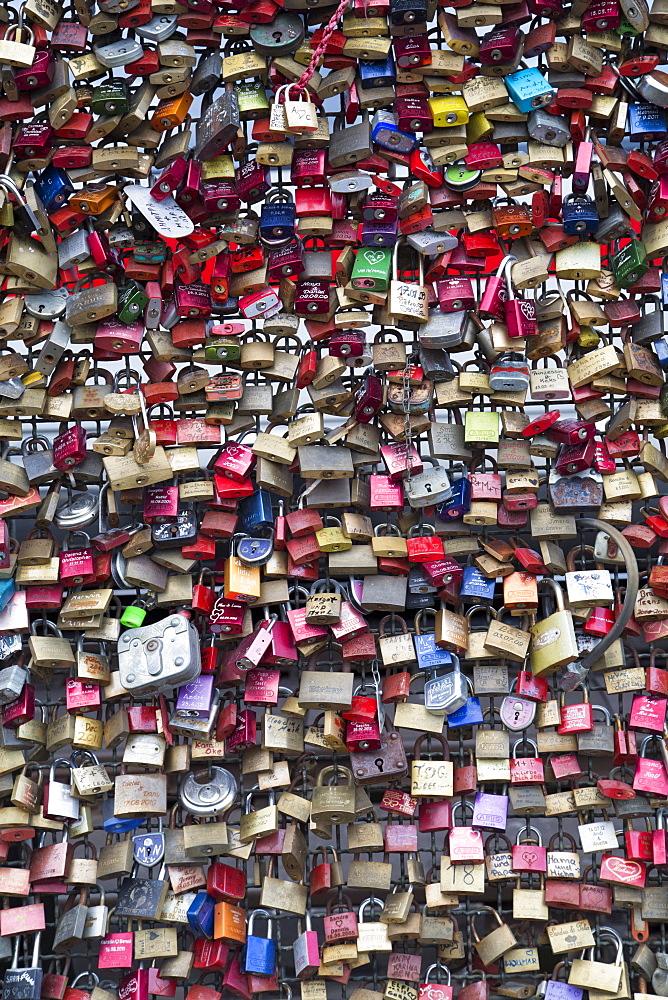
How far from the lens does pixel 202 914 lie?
116 inches

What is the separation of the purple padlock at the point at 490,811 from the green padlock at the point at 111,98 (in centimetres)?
206

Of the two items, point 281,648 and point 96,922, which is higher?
point 281,648

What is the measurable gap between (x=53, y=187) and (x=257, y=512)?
40.3 inches

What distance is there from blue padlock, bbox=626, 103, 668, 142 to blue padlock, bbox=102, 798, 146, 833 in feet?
7.46

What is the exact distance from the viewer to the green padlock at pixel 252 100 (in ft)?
9.64

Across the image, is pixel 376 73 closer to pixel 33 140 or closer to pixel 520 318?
pixel 520 318

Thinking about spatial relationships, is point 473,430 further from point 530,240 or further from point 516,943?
point 516,943

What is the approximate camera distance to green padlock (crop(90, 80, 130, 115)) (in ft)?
9.61

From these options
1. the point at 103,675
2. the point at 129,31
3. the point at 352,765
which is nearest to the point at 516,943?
the point at 352,765

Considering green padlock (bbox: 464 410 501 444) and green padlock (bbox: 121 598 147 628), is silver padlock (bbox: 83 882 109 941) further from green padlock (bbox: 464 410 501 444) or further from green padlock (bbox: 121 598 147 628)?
green padlock (bbox: 464 410 501 444)

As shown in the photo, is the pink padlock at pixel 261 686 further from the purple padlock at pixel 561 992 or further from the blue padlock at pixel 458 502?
the purple padlock at pixel 561 992

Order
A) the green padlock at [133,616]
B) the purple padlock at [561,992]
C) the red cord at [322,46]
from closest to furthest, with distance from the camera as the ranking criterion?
the red cord at [322,46] < the purple padlock at [561,992] < the green padlock at [133,616]

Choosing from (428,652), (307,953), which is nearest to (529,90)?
(428,652)

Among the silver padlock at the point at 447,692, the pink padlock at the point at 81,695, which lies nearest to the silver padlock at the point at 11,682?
the pink padlock at the point at 81,695
